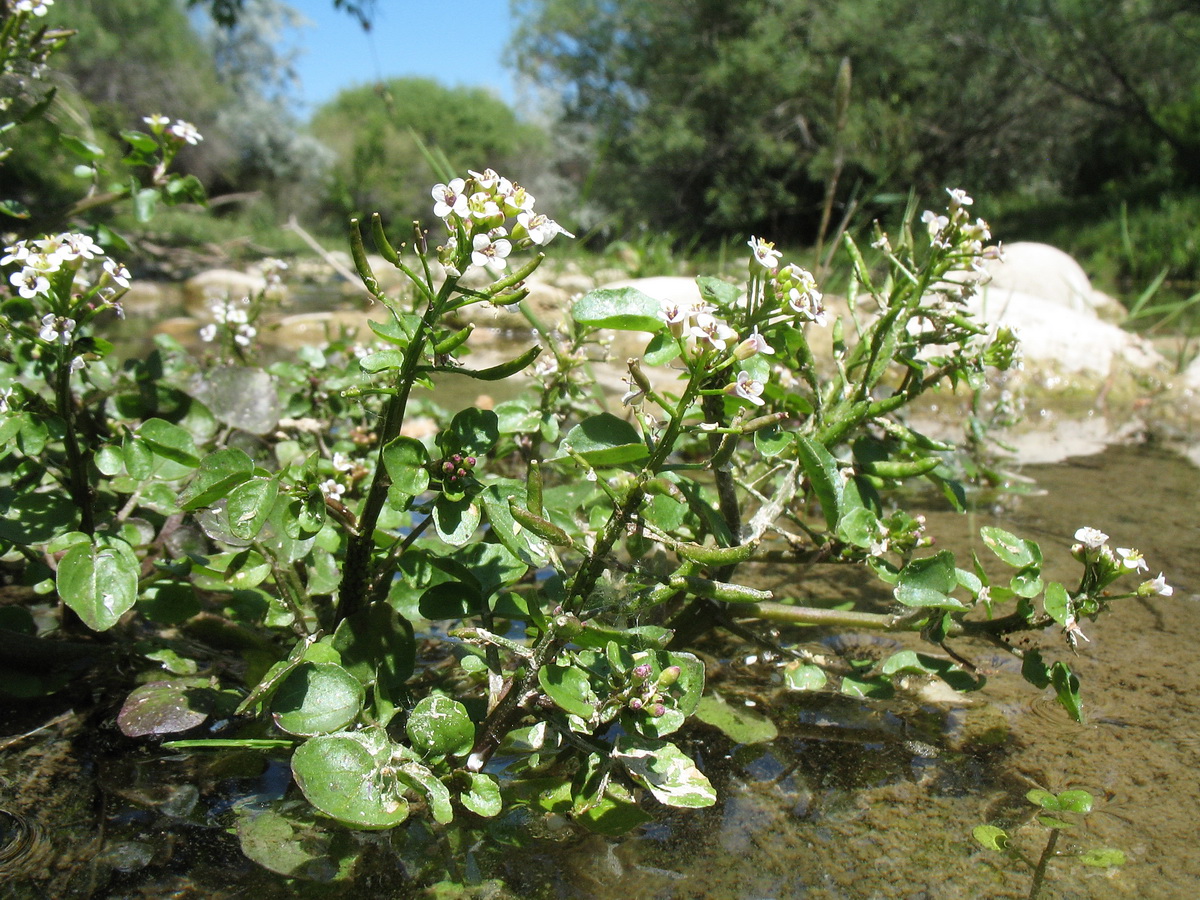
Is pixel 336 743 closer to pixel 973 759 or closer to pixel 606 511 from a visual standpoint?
pixel 606 511

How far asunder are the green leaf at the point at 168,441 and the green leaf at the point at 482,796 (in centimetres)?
57

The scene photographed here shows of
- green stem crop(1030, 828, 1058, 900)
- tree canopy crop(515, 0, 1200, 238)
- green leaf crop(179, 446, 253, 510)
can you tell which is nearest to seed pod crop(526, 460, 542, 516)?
green leaf crop(179, 446, 253, 510)

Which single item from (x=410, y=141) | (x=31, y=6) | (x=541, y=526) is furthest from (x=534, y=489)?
(x=410, y=141)

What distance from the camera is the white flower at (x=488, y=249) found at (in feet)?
2.93

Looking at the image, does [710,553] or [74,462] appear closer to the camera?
[710,553]

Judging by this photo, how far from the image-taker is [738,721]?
1288mm

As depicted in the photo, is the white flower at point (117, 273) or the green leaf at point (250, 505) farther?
the white flower at point (117, 273)

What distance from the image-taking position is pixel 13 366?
4.21ft

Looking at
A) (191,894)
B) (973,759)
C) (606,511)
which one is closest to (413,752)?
(191,894)

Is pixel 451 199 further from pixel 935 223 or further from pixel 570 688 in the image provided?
pixel 935 223

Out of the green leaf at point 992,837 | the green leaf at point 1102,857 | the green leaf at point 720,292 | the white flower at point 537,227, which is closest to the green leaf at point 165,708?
the white flower at point 537,227

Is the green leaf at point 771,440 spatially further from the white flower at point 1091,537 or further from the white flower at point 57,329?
the white flower at point 57,329

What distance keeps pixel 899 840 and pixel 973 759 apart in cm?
24

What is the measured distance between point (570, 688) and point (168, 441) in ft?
2.14
